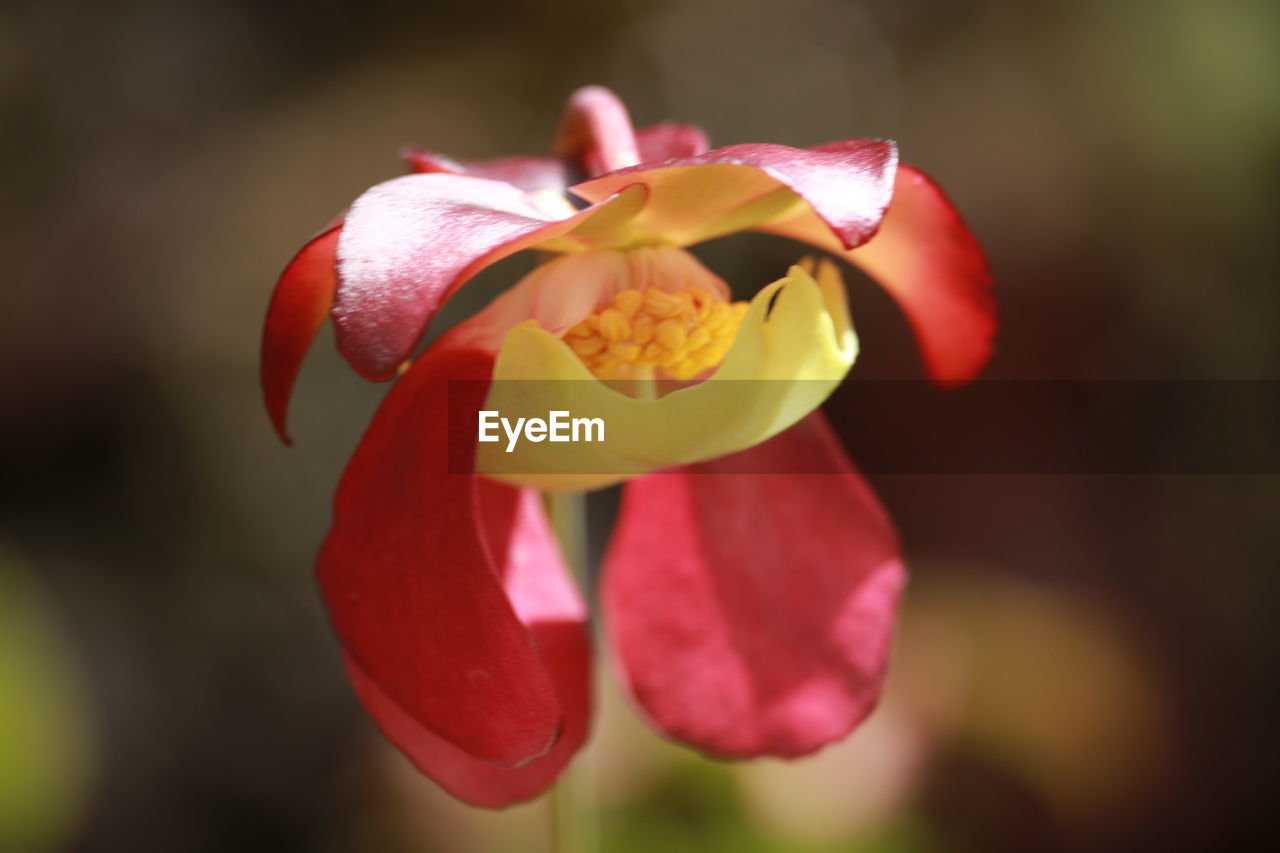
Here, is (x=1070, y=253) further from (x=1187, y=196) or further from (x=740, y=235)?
(x=740, y=235)

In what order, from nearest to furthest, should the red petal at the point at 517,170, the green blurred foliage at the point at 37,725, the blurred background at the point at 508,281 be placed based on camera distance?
the red petal at the point at 517,170 → the green blurred foliage at the point at 37,725 → the blurred background at the point at 508,281

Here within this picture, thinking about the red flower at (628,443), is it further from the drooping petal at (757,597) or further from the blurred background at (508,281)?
the blurred background at (508,281)

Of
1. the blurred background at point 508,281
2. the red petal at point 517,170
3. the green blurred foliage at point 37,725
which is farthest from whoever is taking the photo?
the blurred background at point 508,281

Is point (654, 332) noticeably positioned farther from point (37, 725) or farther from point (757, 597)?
point (37, 725)

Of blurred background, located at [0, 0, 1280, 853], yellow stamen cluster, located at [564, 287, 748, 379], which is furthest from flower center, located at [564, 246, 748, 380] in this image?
blurred background, located at [0, 0, 1280, 853]

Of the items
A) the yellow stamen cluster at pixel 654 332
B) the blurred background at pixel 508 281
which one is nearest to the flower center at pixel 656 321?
the yellow stamen cluster at pixel 654 332

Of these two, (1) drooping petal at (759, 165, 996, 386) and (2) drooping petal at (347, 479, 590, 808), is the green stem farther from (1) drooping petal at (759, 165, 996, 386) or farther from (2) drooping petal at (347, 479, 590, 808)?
(1) drooping petal at (759, 165, 996, 386)
